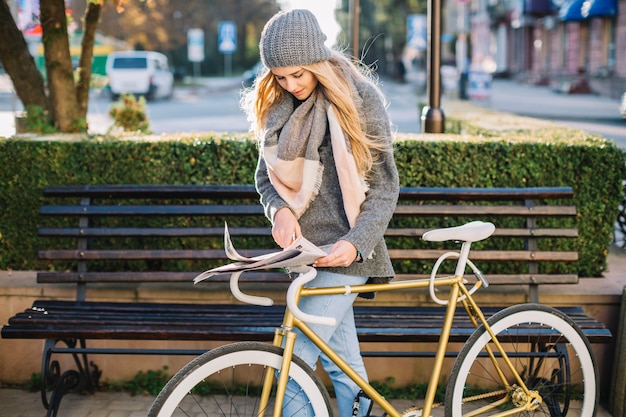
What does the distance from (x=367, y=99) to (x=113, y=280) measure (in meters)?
2.15

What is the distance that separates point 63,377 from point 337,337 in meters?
1.75

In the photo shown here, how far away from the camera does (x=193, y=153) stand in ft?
17.8

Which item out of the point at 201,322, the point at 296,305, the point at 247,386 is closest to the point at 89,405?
the point at 201,322

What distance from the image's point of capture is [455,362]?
3.33 metres

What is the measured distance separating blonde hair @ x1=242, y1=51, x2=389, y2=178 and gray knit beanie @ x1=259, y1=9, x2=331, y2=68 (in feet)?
0.18

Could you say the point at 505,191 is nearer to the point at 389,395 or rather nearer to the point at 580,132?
the point at 389,395

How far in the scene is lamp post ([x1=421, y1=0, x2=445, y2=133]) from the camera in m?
8.02

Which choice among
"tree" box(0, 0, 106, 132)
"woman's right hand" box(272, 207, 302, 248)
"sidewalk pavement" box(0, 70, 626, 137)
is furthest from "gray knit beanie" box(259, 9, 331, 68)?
"sidewalk pavement" box(0, 70, 626, 137)

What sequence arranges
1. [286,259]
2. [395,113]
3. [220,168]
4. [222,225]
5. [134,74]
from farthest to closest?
[134,74]
[395,113]
[220,168]
[222,225]
[286,259]

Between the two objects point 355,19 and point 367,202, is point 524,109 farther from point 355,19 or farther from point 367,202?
point 367,202

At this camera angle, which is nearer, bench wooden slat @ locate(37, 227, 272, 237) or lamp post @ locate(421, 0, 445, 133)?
bench wooden slat @ locate(37, 227, 272, 237)

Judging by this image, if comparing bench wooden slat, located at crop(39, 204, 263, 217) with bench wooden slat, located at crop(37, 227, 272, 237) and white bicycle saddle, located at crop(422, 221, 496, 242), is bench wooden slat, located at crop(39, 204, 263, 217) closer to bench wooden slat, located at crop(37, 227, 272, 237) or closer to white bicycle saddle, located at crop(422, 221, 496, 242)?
bench wooden slat, located at crop(37, 227, 272, 237)

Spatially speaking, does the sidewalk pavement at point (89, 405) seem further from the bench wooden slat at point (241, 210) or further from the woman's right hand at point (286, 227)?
the woman's right hand at point (286, 227)

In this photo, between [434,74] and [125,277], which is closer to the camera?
[125,277]
